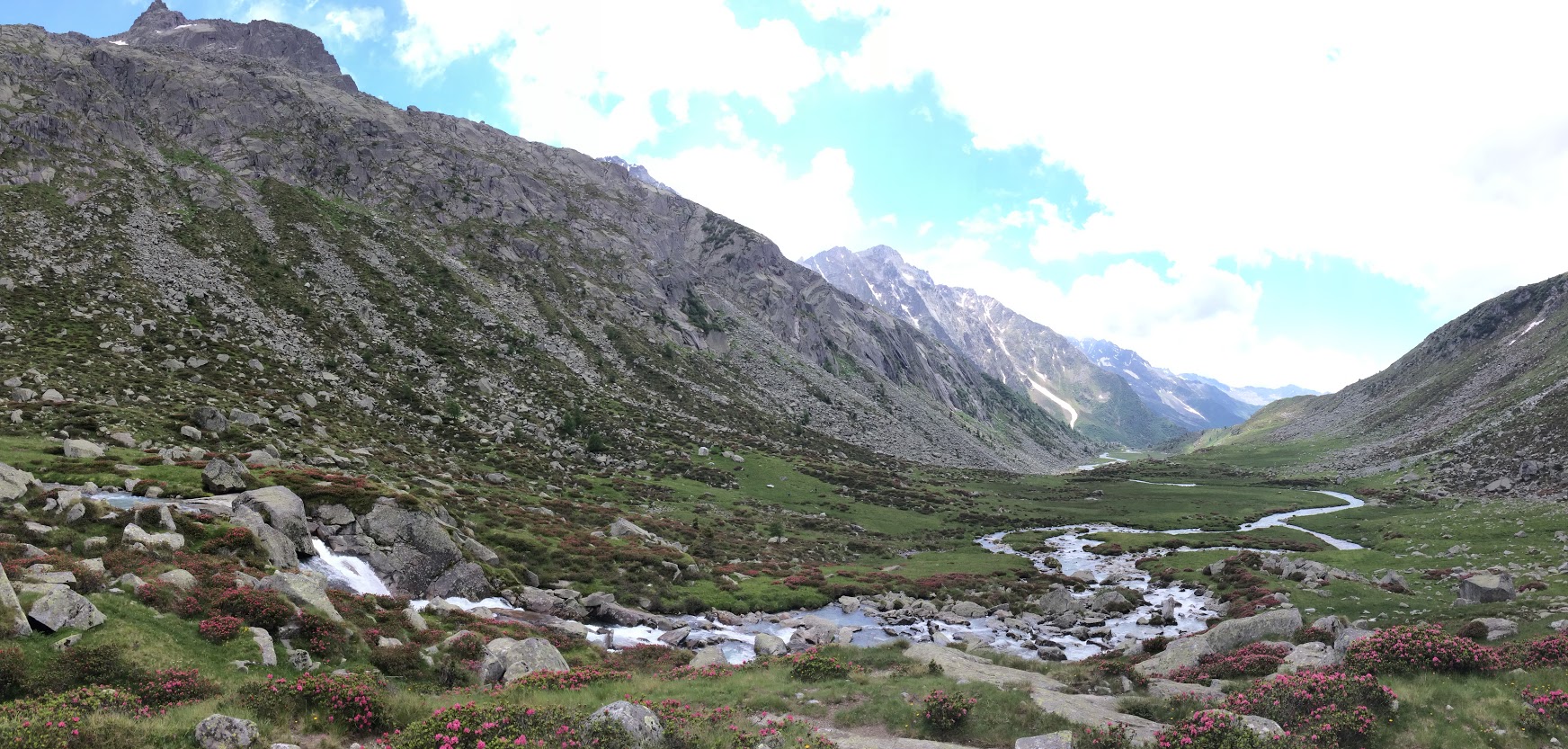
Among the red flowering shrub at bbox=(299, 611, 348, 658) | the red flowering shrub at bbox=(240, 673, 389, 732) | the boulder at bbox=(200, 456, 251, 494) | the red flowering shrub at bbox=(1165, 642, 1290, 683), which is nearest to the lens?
the red flowering shrub at bbox=(240, 673, 389, 732)

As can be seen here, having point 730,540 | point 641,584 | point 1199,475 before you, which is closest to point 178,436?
point 641,584

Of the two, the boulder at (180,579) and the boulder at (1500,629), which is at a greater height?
the boulder at (180,579)

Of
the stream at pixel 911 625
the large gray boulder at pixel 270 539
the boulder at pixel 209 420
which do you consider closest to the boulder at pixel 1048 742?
the stream at pixel 911 625

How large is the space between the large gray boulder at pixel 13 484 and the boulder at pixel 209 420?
24.2 m

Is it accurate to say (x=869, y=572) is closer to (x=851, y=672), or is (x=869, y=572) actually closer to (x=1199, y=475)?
(x=851, y=672)

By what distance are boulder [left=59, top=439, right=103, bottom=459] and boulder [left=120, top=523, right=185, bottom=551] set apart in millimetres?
16501

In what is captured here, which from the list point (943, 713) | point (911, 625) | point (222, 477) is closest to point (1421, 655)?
point (943, 713)

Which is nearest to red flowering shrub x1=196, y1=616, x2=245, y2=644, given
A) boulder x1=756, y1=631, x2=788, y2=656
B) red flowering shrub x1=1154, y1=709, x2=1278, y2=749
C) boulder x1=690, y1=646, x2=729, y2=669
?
boulder x1=690, y1=646, x2=729, y2=669

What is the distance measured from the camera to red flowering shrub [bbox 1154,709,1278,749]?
14.8 m

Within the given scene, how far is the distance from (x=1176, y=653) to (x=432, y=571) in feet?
123

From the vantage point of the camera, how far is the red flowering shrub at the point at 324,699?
52.5ft

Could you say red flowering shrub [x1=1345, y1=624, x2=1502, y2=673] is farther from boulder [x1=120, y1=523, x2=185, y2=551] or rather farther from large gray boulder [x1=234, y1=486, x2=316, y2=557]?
large gray boulder [x1=234, y1=486, x2=316, y2=557]

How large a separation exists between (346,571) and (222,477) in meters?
9.40

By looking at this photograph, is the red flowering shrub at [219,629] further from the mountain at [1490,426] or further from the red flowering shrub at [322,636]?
the mountain at [1490,426]
